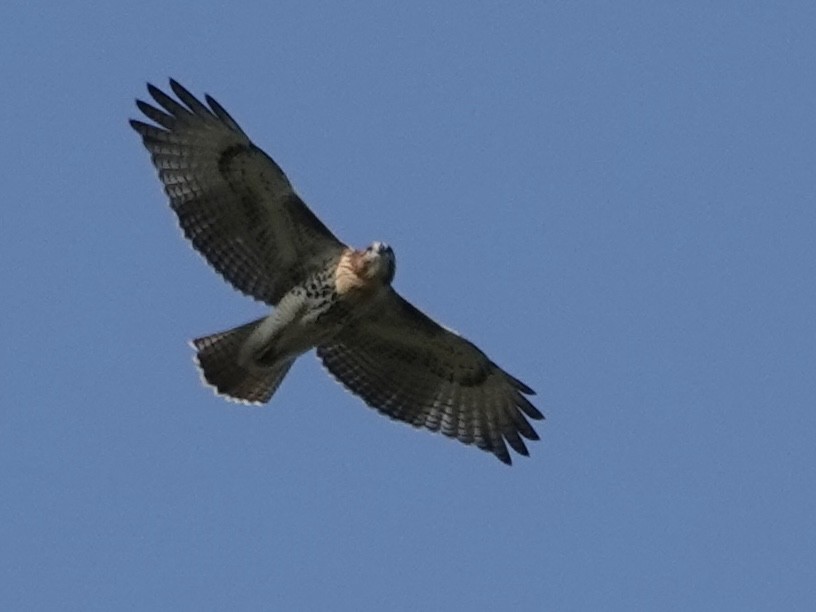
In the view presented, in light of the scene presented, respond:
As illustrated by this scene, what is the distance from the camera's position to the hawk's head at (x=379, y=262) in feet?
74.1

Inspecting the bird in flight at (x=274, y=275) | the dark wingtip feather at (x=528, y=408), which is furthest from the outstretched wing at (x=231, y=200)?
the dark wingtip feather at (x=528, y=408)

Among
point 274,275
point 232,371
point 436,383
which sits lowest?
point 232,371

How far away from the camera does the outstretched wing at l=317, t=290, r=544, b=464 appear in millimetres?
24203

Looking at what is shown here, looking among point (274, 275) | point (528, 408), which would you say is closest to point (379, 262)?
point (274, 275)

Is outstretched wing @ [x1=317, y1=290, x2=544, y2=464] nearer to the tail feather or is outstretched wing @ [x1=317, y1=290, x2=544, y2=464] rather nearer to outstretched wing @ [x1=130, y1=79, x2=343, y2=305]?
the tail feather

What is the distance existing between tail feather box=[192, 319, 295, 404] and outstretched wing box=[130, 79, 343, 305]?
542 mm

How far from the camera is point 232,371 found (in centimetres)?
2381

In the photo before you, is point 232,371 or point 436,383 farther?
point 436,383

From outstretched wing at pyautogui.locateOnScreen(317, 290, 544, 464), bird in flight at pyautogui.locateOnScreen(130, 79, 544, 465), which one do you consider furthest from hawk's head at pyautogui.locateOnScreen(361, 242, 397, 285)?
outstretched wing at pyautogui.locateOnScreen(317, 290, 544, 464)

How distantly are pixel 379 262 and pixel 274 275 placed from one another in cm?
134

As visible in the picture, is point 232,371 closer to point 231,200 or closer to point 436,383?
point 231,200

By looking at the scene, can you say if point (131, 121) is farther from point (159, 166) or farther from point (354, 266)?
point (354, 266)

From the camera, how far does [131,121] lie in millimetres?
23438

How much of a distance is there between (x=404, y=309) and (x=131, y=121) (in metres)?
2.96
